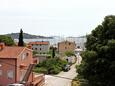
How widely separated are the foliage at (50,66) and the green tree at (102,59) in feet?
170

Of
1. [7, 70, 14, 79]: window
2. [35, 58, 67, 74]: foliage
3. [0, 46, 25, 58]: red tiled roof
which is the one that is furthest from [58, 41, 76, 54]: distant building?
[7, 70, 14, 79]: window

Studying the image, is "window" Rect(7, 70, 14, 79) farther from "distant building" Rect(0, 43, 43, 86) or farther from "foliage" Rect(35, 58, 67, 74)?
"foliage" Rect(35, 58, 67, 74)

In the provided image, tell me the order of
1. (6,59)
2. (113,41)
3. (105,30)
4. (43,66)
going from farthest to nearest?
(43,66) → (6,59) → (105,30) → (113,41)

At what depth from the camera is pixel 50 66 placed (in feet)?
327

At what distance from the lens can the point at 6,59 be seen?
65.4 meters

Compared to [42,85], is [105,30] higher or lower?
higher

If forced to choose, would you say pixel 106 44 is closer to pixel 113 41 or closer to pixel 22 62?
pixel 113 41

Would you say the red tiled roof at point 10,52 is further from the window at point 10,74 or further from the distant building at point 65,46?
the distant building at point 65,46

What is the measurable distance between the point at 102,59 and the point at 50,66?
5930cm

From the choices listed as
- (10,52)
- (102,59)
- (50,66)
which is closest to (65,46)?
(50,66)

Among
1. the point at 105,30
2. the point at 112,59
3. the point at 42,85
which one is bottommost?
the point at 42,85

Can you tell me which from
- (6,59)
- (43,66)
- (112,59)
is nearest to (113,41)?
(112,59)

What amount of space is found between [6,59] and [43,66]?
1446 inches

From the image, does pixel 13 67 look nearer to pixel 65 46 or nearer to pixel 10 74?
pixel 10 74
